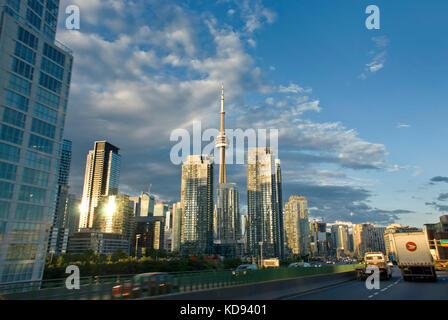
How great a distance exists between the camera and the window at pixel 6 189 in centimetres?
7288

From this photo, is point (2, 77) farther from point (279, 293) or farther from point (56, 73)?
point (279, 293)

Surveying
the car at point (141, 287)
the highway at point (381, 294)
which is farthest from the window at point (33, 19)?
the highway at point (381, 294)

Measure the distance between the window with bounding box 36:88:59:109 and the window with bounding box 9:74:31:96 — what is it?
2605 millimetres

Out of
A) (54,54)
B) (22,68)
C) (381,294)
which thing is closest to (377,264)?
(381,294)

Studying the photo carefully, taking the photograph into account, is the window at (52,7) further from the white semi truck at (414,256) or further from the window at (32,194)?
the white semi truck at (414,256)

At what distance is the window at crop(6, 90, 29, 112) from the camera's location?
7381 centimetres

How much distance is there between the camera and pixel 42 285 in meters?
17.8

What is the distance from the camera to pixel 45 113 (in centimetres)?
8156

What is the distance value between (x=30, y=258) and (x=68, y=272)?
1934 cm

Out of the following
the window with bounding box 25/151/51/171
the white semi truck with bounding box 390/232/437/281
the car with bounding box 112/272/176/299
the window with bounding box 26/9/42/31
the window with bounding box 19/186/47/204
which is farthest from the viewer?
the window with bounding box 26/9/42/31

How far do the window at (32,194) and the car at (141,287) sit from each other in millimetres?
74817

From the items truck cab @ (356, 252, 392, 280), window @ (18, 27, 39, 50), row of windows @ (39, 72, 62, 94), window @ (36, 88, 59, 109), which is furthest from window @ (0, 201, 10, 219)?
truck cab @ (356, 252, 392, 280)

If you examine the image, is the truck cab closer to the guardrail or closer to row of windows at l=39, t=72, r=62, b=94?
the guardrail
